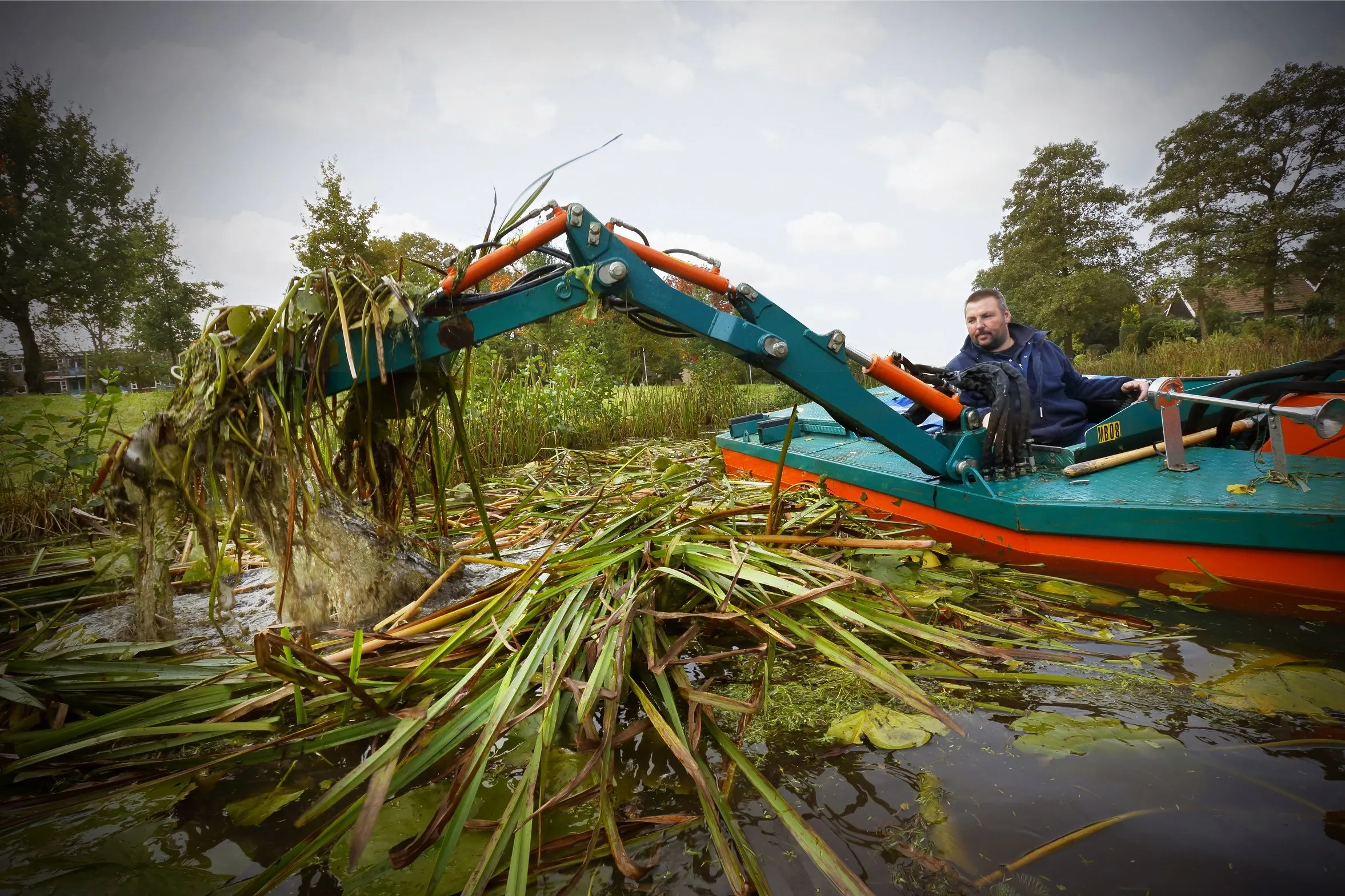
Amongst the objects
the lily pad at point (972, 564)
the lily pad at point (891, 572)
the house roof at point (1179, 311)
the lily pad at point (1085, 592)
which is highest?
the house roof at point (1179, 311)

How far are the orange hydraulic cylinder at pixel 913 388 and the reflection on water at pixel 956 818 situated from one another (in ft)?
6.06

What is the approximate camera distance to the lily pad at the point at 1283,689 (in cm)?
154

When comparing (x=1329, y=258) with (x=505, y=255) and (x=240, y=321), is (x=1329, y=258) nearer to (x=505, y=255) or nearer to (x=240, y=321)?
(x=505, y=255)

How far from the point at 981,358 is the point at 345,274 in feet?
13.7

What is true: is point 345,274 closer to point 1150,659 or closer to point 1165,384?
point 1150,659

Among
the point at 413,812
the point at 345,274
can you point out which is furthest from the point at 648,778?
the point at 345,274

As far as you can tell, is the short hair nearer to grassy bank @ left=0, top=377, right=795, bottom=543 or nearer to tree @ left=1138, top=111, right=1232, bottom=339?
grassy bank @ left=0, top=377, right=795, bottom=543

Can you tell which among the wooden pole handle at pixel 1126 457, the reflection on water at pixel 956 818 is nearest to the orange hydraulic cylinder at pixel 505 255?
the reflection on water at pixel 956 818

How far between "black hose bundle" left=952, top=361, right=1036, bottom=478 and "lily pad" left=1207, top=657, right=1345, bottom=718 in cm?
151

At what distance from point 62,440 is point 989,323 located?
6677mm

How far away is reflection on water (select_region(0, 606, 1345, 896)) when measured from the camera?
1.07m

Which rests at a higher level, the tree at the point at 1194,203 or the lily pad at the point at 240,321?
the tree at the point at 1194,203

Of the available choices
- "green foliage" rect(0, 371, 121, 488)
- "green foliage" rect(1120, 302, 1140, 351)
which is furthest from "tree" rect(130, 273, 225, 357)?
"green foliage" rect(1120, 302, 1140, 351)

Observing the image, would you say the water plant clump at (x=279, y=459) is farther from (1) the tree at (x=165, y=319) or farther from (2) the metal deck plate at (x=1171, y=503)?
(1) the tree at (x=165, y=319)
